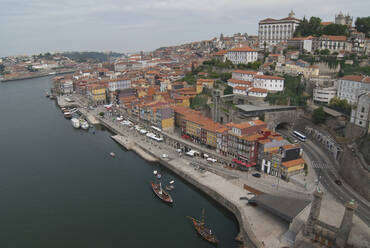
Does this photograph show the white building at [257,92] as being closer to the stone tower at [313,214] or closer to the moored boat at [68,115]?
the stone tower at [313,214]

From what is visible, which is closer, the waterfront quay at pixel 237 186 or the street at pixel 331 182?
the waterfront quay at pixel 237 186

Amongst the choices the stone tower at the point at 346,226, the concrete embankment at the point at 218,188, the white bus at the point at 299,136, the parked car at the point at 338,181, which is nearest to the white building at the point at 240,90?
the white bus at the point at 299,136

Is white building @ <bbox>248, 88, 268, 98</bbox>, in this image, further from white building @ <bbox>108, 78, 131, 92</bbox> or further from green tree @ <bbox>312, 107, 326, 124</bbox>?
white building @ <bbox>108, 78, 131, 92</bbox>

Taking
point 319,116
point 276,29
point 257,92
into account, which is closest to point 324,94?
point 319,116

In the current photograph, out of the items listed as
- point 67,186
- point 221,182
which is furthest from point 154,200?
point 67,186

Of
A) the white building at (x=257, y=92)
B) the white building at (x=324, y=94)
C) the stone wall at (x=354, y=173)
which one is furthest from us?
the white building at (x=257, y=92)

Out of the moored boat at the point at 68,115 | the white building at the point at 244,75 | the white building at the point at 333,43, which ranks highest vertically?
the white building at the point at 333,43

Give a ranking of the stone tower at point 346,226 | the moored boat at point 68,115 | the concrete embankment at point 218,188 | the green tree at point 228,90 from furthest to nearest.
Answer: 1. the moored boat at point 68,115
2. the green tree at point 228,90
3. the concrete embankment at point 218,188
4. the stone tower at point 346,226

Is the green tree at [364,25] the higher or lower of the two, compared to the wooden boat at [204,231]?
higher
